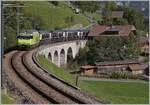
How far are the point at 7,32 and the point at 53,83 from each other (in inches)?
859

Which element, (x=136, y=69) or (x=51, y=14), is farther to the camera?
(x=51, y=14)

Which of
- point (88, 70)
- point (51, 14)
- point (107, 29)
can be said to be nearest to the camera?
point (88, 70)

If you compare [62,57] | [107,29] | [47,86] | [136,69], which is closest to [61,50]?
[62,57]

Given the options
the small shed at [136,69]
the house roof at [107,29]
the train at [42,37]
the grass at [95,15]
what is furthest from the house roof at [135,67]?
the grass at [95,15]

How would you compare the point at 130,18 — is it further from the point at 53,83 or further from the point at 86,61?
the point at 53,83

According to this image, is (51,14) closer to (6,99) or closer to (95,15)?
(95,15)

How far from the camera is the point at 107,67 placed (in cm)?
5075

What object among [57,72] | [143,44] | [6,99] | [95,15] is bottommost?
[143,44]

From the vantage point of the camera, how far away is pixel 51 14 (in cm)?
8519

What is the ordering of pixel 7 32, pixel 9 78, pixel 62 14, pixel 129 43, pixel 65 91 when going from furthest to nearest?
pixel 62 14
pixel 129 43
pixel 7 32
pixel 9 78
pixel 65 91

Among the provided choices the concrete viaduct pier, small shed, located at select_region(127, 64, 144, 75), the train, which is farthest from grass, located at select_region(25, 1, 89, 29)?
small shed, located at select_region(127, 64, 144, 75)

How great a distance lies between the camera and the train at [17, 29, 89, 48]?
111 ft

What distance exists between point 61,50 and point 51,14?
112 ft

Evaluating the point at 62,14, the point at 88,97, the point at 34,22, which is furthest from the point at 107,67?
the point at 62,14
